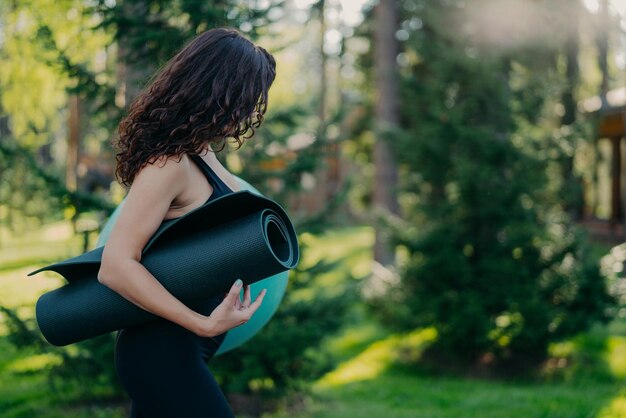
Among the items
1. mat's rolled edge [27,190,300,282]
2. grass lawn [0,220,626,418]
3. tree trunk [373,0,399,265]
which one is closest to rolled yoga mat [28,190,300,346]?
mat's rolled edge [27,190,300,282]

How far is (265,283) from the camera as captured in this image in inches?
106

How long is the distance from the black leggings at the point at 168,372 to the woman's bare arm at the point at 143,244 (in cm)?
11

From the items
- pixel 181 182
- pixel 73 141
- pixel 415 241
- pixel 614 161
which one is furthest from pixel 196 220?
pixel 614 161

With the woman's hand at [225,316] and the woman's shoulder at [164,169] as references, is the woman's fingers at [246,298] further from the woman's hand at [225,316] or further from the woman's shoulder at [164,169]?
the woman's shoulder at [164,169]

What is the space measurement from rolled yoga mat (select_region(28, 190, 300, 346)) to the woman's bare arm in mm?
58

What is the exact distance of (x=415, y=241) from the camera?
24.4 feet

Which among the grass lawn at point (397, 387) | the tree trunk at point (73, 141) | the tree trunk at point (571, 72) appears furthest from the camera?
the tree trunk at point (73, 141)

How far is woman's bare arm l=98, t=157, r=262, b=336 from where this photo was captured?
200cm

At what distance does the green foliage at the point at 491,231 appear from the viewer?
7.03 meters

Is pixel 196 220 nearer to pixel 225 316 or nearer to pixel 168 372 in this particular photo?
pixel 225 316

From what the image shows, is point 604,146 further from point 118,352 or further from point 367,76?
point 118,352

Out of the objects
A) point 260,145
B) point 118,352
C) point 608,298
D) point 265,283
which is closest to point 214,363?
point 260,145

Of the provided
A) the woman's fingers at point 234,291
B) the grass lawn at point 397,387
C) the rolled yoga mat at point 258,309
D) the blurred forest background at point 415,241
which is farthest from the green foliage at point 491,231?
the woman's fingers at point 234,291

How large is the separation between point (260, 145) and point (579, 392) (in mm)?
3530
